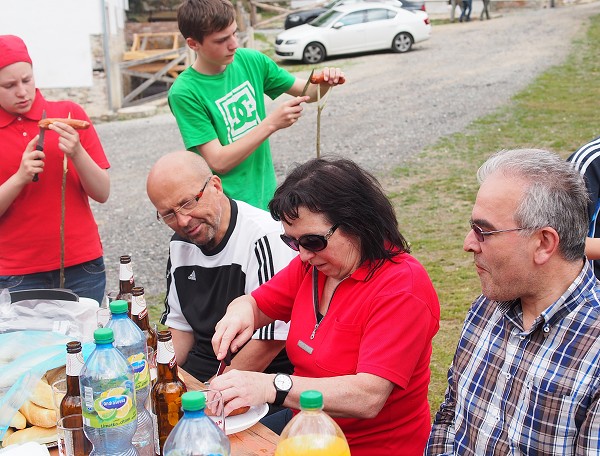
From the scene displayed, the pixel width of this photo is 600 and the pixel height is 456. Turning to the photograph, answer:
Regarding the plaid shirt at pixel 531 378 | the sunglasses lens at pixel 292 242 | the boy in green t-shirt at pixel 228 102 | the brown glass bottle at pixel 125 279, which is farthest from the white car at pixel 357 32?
the plaid shirt at pixel 531 378

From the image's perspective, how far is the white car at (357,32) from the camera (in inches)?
766

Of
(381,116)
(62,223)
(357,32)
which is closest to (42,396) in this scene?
(62,223)

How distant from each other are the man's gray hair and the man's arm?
5.63 feet

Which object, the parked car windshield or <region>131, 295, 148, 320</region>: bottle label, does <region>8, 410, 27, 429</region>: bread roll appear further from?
the parked car windshield

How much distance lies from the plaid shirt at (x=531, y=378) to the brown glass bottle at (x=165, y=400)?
90cm

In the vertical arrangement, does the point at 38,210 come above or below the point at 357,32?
below

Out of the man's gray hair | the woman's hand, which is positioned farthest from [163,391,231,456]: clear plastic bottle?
the man's gray hair

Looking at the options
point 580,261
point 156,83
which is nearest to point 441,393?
point 580,261

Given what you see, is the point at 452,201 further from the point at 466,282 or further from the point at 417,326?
the point at 417,326

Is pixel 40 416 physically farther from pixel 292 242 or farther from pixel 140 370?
pixel 292 242

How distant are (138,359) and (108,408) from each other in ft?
1.31

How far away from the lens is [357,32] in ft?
65.2

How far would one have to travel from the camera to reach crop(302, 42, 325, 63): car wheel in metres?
19.4

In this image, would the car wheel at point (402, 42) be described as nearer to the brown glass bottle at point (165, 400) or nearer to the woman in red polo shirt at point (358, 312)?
the woman in red polo shirt at point (358, 312)
